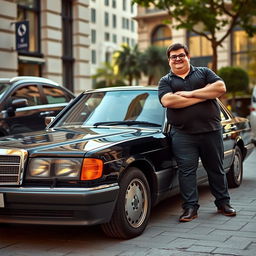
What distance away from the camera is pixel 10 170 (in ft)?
15.6

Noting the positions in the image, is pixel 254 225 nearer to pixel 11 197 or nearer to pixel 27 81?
pixel 11 197

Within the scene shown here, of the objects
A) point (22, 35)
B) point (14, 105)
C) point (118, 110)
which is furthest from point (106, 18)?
point (118, 110)

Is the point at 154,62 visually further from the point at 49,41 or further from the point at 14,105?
the point at 14,105

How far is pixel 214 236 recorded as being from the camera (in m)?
5.11

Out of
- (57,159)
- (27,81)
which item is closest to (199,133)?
(57,159)

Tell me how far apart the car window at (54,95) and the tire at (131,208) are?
5044 millimetres

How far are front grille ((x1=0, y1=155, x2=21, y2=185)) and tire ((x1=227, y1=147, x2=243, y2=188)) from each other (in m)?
4.00

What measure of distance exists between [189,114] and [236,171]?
2715 millimetres

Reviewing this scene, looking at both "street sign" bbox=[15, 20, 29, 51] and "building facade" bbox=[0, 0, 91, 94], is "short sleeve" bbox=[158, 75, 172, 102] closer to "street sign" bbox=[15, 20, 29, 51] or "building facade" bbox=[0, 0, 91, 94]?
"building facade" bbox=[0, 0, 91, 94]

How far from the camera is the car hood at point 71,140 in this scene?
4.74 meters

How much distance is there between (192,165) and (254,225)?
2.95ft

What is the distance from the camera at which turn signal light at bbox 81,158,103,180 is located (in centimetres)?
458

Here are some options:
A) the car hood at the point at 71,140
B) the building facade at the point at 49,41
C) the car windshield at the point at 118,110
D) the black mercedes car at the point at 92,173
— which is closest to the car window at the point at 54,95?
the car windshield at the point at 118,110

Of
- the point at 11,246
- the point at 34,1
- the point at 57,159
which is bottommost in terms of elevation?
the point at 11,246
